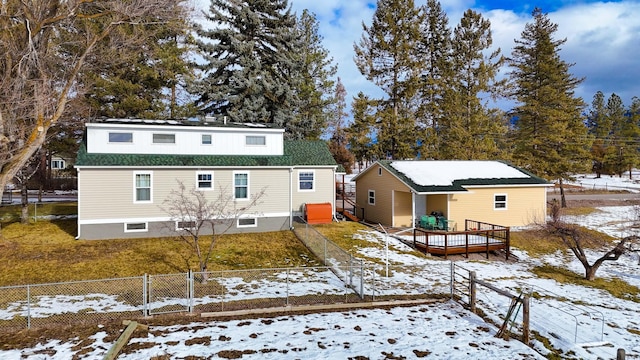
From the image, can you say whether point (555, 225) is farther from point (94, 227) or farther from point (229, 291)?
point (94, 227)

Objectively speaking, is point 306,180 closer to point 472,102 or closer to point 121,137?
point 121,137

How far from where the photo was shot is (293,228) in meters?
19.9

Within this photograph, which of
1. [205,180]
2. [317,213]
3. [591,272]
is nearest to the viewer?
[591,272]

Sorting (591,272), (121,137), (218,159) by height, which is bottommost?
(591,272)

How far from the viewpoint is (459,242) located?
18.2m

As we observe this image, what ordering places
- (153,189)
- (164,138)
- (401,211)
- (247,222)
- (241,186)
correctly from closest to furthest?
(153,189)
(164,138)
(241,186)
(247,222)
(401,211)

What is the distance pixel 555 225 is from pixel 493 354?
1290 cm

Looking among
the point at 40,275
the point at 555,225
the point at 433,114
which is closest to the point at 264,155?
the point at 40,275

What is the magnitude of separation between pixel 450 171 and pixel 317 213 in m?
9.62

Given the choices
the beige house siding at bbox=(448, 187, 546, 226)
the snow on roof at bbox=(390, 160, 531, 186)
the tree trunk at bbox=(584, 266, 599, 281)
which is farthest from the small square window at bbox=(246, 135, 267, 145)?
the tree trunk at bbox=(584, 266, 599, 281)

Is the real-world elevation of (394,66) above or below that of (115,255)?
above

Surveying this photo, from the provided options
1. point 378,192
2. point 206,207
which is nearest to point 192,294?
point 206,207

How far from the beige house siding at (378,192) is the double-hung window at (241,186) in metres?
8.85

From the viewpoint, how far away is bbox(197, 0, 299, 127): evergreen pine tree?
3206 cm
